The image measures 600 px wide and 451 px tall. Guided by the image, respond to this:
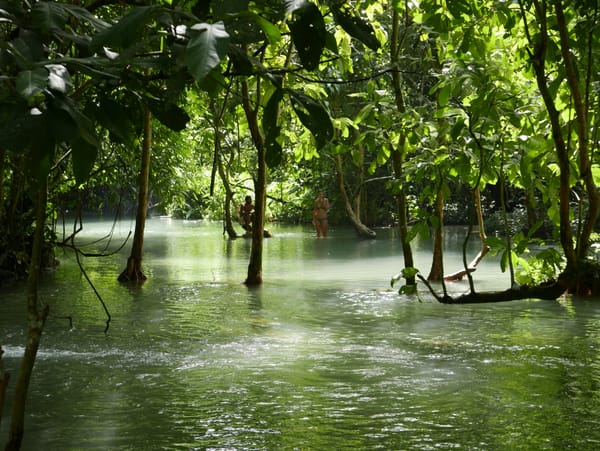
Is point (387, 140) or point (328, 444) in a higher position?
point (387, 140)

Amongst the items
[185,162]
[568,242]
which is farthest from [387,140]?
[185,162]

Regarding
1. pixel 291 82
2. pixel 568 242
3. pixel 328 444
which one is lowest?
pixel 328 444

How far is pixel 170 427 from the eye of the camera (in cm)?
518

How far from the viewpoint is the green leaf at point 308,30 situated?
1959 mm

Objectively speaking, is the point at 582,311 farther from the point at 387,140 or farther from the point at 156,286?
the point at 156,286

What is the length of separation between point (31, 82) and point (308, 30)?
680mm

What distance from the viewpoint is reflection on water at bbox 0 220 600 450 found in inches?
199

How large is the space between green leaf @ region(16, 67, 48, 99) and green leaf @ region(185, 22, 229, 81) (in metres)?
0.34

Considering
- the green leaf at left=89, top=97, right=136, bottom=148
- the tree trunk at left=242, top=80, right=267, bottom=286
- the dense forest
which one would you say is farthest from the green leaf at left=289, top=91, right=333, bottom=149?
the tree trunk at left=242, top=80, right=267, bottom=286

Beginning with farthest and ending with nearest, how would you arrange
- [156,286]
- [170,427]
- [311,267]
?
[311,267]
[156,286]
[170,427]

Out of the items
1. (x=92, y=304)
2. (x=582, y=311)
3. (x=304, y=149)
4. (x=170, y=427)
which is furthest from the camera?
(x=304, y=149)

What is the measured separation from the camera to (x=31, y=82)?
1.67 m

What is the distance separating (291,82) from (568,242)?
795cm

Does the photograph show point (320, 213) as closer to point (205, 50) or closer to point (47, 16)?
point (47, 16)
